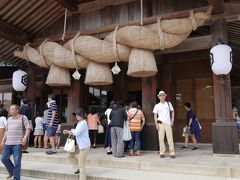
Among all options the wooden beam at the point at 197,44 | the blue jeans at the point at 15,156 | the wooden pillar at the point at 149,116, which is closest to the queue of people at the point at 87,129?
the blue jeans at the point at 15,156

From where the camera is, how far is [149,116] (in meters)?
6.83

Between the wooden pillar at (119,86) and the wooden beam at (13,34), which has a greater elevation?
the wooden beam at (13,34)

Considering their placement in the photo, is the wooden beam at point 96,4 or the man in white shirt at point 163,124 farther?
the wooden beam at point 96,4

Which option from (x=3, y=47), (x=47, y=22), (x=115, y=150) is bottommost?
(x=115, y=150)

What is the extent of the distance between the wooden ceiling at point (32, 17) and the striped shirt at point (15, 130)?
389 centimetres

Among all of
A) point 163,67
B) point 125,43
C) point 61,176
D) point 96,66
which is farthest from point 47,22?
point 61,176

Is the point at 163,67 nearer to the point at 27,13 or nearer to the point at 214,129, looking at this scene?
the point at 214,129

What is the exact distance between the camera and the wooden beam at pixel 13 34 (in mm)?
7771

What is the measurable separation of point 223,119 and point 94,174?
327cm

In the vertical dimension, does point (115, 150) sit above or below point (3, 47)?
below

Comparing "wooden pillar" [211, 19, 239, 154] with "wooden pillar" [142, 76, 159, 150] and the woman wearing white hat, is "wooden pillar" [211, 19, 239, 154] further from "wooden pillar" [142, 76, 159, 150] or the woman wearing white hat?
the woman wearing white hat

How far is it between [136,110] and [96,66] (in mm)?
1587

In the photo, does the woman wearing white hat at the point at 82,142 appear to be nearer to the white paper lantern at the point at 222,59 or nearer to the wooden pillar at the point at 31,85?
the white paper lantern at the point at 222,59

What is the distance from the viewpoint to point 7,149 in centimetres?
495
